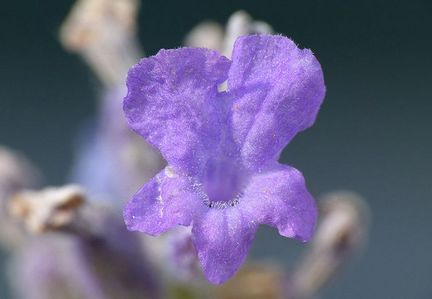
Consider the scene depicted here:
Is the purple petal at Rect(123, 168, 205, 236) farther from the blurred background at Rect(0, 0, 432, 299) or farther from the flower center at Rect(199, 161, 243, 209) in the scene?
the blurred background at Rect(0, 0, 432, 299)

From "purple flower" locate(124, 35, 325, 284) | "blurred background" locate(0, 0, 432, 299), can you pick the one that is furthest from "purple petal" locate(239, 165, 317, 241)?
"blurred background" locate(0, 0, 432, 299)

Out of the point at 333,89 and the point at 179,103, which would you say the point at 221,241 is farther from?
the point at 333,89

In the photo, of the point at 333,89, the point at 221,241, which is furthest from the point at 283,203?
the point at 333,89

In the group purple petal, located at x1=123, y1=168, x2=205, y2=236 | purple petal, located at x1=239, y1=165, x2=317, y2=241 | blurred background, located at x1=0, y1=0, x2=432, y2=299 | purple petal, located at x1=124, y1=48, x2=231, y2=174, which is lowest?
purple petal, located at x1=239, y1=165, x2=317, y2=241

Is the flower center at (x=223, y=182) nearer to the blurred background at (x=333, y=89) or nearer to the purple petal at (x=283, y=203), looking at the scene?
the purple petal at (x=283, y=203)

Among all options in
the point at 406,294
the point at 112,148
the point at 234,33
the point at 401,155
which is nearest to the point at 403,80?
the point at 401,155

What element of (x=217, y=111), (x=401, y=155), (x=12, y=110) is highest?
(x=12, y=110)

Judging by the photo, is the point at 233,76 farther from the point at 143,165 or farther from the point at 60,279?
the point at 60,279
